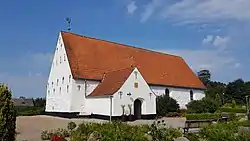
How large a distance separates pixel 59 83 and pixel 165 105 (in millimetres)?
13885

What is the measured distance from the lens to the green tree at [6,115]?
31.7 ft

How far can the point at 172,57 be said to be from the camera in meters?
50.2

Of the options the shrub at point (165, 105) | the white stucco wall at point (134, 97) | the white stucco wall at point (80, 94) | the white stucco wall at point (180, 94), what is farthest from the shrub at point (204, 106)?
the white stucco wall at point (80, 94)

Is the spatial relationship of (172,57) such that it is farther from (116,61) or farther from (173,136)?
(173,136)

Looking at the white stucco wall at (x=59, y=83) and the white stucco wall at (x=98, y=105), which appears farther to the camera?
the white stucco wall at (x=59, y=83)

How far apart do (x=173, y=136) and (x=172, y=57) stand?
3828 centimetres

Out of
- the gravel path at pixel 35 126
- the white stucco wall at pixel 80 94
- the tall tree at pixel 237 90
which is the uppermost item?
the tall tree at pixel 237 90

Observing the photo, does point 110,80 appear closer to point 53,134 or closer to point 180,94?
point 180,94

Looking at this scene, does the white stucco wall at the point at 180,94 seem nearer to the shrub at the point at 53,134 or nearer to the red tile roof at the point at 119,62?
the red tile roof at the point at 119,62

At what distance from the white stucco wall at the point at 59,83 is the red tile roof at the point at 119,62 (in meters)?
1.26

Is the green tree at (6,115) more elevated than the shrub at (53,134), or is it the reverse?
the green tree at (6,115)

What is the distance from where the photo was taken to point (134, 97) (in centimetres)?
3272

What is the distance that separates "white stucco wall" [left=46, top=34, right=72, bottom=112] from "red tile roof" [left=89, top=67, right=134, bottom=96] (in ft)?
11.2

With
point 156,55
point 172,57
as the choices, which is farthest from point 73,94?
point 172,57
